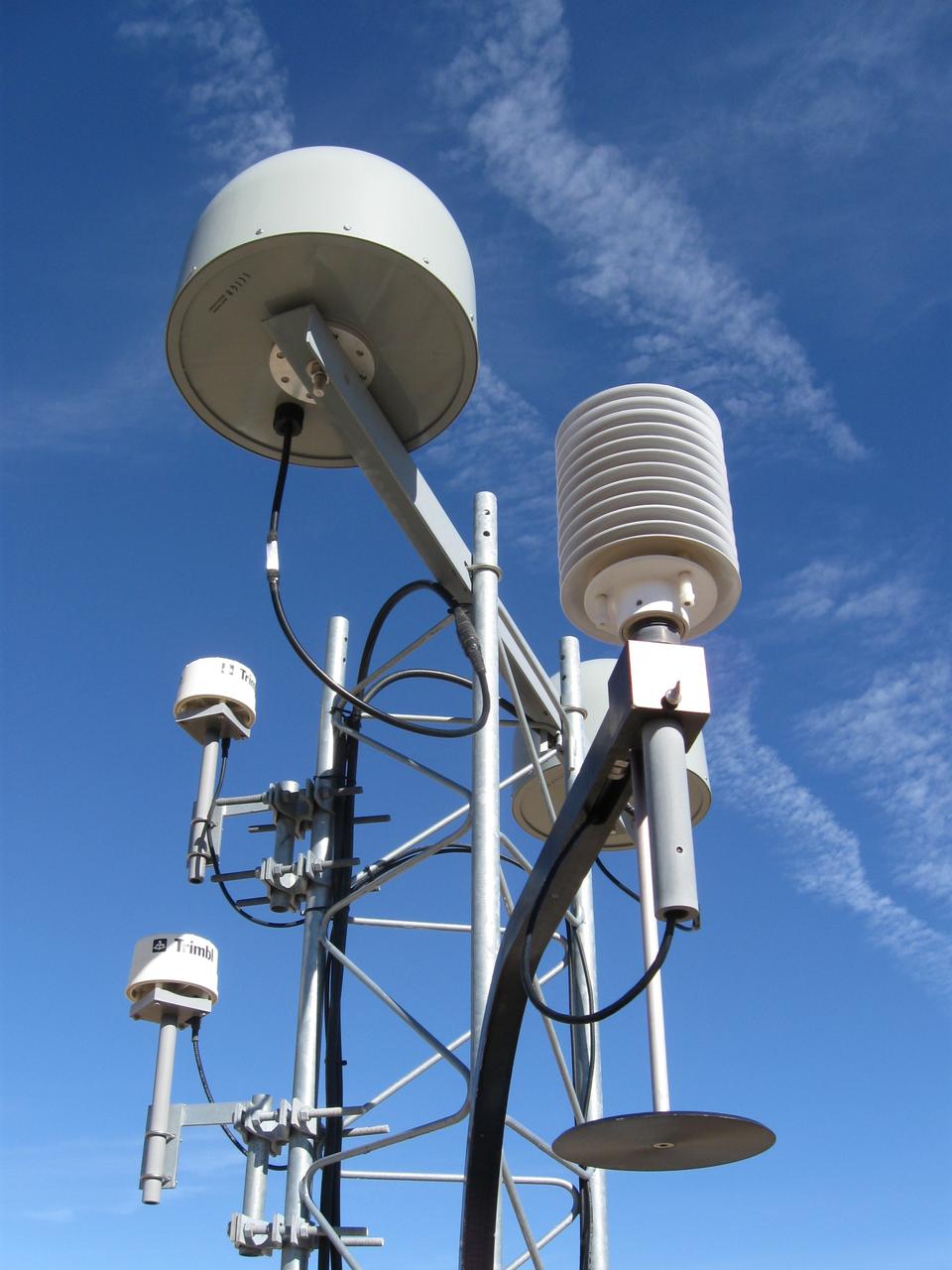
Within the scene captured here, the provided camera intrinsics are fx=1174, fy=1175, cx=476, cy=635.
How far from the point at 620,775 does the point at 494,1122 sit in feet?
5.39

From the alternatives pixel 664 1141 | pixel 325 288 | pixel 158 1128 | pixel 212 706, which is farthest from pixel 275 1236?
pixel 325 288

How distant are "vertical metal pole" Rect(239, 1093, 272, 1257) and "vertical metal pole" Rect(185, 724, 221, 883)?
1276 millimetres

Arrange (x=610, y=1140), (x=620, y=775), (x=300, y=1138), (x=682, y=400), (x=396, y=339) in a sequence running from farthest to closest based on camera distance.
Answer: (x=300, y=1138) < (x=396, y=339) < (x=682, y=400) < (x=620, y=775) < (x=610, y=1140)

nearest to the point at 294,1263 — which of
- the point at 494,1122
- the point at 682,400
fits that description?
the point at 494,1122

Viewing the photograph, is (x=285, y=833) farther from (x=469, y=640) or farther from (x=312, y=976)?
(x=469, y=640)

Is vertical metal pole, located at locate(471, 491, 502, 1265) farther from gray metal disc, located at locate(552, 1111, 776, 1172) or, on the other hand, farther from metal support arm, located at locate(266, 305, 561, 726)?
gray metal disc, located at locate(552, 1111, 776, 1172)

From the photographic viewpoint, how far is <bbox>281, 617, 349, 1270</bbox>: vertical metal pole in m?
5.47

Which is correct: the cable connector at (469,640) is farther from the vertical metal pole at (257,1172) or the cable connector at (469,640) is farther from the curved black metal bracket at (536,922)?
the vertical metal pole at (257,1172)

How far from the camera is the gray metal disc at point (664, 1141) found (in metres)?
2.60

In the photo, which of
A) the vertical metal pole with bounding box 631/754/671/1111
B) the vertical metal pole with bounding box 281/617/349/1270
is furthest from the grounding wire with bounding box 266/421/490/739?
the vertical metal pole with bounding box 631/754/671/1111

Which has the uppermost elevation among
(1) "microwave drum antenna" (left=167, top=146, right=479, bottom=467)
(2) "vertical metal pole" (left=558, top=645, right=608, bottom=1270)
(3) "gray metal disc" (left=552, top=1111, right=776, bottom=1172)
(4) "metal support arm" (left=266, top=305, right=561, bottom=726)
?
(1) "microwave drum antenna" (left=167, top=146, right=479, bottom=467)

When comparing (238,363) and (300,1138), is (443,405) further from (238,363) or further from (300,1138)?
(300,1138)

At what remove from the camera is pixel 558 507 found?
3.36 meters

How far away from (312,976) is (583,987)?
1.42 metres
